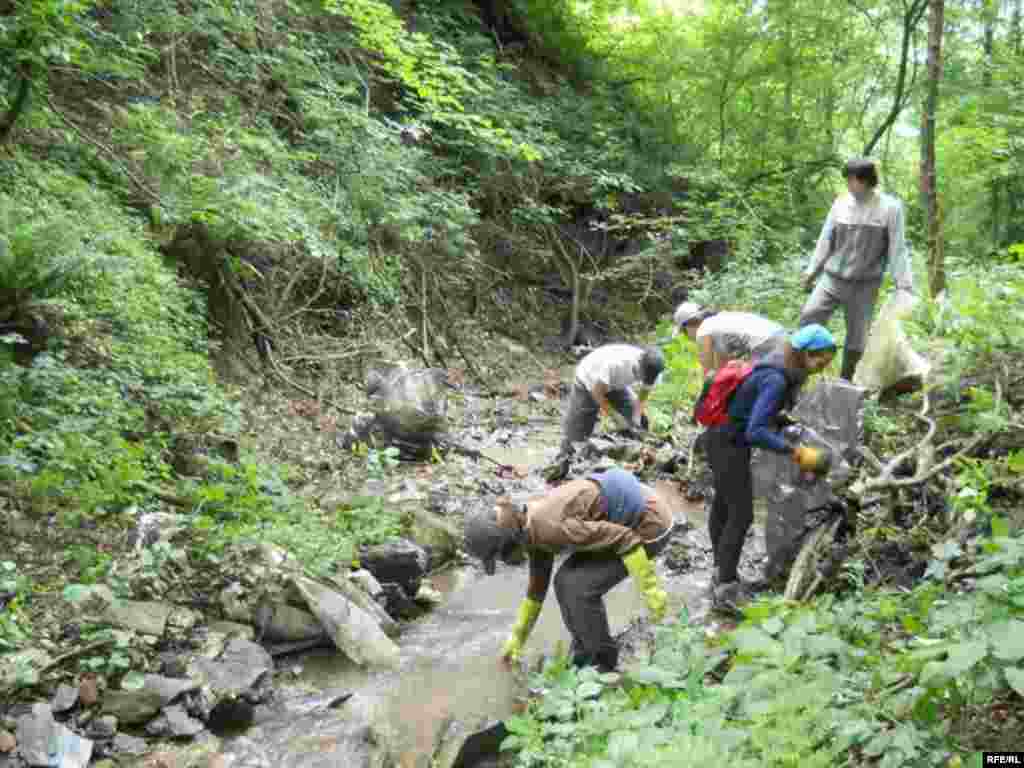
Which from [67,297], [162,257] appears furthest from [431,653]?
[162,257]

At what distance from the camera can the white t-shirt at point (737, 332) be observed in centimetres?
565

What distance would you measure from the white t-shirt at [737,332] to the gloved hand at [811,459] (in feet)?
4.77

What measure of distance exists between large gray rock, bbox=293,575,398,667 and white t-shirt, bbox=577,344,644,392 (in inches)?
125

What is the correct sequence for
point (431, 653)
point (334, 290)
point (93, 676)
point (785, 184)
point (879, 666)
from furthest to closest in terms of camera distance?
point (785, 184) < point (334, 290) < point (431, 653) < point (93, 676) < point (879, 666)

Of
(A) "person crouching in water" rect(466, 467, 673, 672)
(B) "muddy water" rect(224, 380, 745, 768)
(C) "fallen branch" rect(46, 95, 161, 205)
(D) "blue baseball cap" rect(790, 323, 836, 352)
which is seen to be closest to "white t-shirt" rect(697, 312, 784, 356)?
(D) "blue baseball cap" rect(790, 323, 836, 352)

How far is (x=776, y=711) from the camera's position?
8.39 feet

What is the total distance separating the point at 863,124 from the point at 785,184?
509 cm

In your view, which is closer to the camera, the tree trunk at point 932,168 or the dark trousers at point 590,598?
the dark trousers at point 590,598

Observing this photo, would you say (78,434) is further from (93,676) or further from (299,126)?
(299,126)

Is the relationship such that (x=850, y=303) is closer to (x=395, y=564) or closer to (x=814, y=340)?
(x=814, y=340)

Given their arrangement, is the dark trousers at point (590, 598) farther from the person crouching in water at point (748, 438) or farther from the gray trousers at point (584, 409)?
the gray trousers at point (584, 409)

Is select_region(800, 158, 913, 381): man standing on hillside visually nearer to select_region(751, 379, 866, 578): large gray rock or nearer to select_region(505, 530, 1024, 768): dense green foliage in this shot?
select_region(751, 379, 866, 578): large gray rock

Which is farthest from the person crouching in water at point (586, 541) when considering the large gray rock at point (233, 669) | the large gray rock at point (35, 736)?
the large gray rock at point (35, 736)

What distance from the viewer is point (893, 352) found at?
5.61 meters
